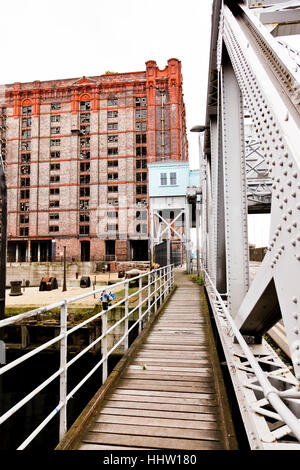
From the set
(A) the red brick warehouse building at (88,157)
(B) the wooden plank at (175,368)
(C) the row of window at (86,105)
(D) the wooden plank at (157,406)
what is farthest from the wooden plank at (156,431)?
(C) the row of window at (86,105)

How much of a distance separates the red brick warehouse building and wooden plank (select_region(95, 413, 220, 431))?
1407 inches

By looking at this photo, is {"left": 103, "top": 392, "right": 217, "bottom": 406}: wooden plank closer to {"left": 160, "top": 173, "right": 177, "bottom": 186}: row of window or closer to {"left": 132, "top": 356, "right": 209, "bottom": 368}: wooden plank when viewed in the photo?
{"left": 132, "top": 356, "right": 209, "bottom": 368}: wooden plank

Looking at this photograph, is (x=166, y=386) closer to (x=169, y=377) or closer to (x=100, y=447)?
(x=169, y=377)

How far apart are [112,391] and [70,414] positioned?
18.4ft

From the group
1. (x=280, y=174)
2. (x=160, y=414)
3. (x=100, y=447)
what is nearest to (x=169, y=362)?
(x=160, y=414)

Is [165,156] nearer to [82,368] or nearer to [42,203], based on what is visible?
[42,203]

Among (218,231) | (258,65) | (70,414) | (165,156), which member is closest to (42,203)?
(165,156)

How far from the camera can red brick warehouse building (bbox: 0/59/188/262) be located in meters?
40.0

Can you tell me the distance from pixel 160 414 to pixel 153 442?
0.50 m

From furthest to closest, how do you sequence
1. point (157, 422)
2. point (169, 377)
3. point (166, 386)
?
1. point (169, 377)
2. point (166, 386)
3. point (157, 422)

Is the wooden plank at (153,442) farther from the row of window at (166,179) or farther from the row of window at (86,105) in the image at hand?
the row of window at (86,105)

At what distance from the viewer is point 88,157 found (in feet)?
141

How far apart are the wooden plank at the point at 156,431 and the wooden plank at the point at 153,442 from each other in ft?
0.14

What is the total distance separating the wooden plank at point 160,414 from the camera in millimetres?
2914
